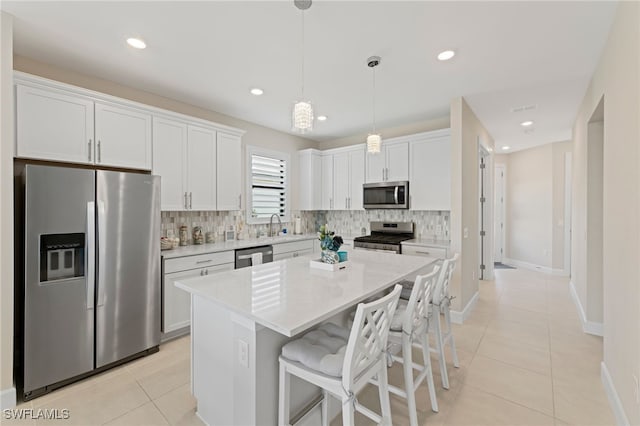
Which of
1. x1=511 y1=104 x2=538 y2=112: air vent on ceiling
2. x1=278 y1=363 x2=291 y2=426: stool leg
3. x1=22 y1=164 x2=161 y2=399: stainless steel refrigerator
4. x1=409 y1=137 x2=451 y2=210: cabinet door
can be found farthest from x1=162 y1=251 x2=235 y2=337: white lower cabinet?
x1=511 y1=104 x2=538 y2=112: air vent on ceiling

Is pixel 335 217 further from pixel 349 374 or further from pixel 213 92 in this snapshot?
pixel 349 374

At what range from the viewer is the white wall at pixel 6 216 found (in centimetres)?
195

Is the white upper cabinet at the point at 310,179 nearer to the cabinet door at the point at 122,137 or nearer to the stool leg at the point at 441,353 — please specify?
the cabinet door at the point at 122,137

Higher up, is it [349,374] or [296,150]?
[296,150]

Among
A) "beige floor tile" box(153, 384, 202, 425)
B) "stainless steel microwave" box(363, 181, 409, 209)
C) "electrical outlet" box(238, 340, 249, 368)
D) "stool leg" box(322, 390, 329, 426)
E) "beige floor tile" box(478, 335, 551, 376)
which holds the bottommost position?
"beige floor tile" box(153, 384, 202, 425)

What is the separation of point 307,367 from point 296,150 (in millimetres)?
4311

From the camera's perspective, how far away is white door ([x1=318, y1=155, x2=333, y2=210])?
5.16 meters

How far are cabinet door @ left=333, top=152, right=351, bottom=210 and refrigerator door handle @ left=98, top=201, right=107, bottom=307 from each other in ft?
11.2

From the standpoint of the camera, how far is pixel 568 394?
2.17 meters

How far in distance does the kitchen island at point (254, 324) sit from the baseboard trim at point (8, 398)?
1312 millimetres

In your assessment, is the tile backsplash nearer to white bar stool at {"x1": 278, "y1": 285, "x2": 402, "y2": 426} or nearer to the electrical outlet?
the electrical outlet

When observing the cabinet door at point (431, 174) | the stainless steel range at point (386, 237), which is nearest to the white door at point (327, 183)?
the stainless steel range at point (386, 237)

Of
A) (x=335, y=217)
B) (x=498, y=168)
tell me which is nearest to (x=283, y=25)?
(x=335, y=217)

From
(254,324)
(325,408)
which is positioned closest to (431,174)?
(325,408)
